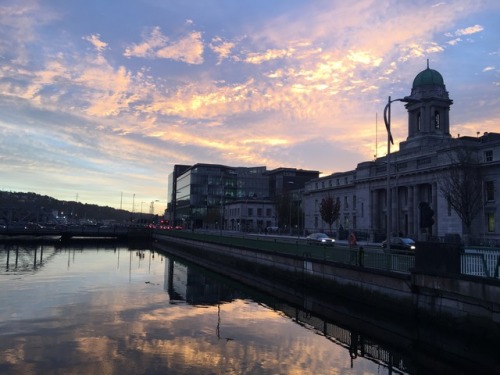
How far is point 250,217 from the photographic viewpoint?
146m

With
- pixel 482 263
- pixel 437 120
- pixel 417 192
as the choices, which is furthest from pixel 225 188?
pixel 482 263

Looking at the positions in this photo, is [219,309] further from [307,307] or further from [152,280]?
[152,280]

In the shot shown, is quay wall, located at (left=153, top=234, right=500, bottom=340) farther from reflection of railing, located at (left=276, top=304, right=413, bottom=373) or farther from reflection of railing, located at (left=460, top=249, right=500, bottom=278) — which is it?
reflection of railing, located at (left=276, top=304, right=413, bottom=373)

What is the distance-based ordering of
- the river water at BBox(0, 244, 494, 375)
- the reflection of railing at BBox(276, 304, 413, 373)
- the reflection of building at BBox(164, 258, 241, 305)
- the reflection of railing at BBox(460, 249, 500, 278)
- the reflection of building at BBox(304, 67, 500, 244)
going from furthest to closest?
the reflection of building at BBox(304, 67, 500, 244)
the reflection of building at BBox(164, 258, 241, 305)
the reflection of railing at BBox(460, 249, 500, 278)
the reflection of railing at BBox(276, 304, 413, 373)
the river water at BBox(0, 244, 494, 375)

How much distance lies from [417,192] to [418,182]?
194cm

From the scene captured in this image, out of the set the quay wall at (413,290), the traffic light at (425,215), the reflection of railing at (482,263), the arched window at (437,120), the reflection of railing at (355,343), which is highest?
the arched window at (437,120)

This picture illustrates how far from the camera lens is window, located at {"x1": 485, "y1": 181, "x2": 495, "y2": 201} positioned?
6116 centimetres

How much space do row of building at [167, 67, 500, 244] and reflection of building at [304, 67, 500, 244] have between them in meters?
0.12

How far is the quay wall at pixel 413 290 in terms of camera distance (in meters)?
17.0

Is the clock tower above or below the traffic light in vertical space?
above

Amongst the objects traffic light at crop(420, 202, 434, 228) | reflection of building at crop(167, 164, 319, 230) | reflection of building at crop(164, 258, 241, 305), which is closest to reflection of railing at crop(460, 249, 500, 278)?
traffic light at crop(420, 202, 434, 228)

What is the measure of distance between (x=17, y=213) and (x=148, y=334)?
170 m

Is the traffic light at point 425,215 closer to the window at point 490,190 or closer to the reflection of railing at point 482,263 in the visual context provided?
the reflection of railing at point 482,263

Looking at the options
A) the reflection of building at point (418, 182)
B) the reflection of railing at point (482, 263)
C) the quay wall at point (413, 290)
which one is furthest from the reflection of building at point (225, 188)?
the reflection of railing at point (482, 263)
